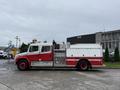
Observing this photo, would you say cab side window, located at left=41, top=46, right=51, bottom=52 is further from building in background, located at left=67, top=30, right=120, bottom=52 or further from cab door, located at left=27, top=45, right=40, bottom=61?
building in background, located at left=67, top=30, right=120, bottom=52

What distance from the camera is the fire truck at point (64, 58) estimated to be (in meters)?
28.5

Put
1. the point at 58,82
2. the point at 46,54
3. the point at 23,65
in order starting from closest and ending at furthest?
1. the point at 58,82
2. the point at 23,65
3. the point at 46,54

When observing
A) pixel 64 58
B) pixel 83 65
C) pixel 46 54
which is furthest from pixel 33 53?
pixel 83 65

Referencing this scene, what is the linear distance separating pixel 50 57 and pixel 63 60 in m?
1.24

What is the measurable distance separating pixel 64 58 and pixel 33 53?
295 centimetres

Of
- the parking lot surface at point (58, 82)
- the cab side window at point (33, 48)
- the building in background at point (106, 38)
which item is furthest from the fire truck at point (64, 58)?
the building in background at point (106, 38)

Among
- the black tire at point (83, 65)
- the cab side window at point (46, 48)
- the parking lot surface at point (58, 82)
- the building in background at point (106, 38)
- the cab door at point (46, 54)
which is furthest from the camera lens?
the building in background at point (106, 38)

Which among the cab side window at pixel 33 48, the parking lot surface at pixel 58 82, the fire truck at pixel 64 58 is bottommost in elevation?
the parking lot surface at pixel 58 82

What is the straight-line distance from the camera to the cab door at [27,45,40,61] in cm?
2870

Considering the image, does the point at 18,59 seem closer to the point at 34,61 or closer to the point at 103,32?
the point at 34,61

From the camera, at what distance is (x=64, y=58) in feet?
93.8

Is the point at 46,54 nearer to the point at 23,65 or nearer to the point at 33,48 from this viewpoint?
the point at 33,48

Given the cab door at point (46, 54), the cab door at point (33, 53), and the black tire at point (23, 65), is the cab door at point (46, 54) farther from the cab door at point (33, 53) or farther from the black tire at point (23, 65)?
the black tire at point (23, 65)

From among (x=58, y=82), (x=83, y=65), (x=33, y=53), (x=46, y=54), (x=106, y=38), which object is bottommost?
(x=58, y=82)
